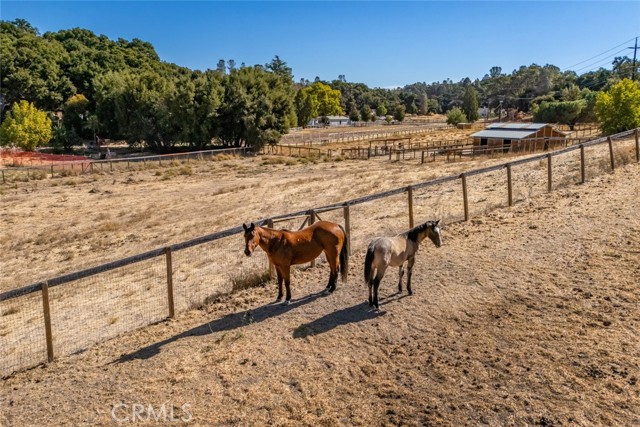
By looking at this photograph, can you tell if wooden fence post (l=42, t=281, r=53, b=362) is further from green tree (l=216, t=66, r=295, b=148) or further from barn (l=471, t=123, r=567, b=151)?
green tree (l=216, t=66, r=295, b=148)

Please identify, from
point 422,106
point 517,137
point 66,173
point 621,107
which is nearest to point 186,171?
point 66,173

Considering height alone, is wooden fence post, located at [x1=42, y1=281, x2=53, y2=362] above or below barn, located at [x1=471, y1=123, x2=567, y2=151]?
below

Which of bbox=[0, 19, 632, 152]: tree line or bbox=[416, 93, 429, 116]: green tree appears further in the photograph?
bbox=[416, 93, 429, 116]: green tree

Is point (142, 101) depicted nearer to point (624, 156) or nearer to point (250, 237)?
point (624, 156)

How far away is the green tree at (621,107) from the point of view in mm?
35906

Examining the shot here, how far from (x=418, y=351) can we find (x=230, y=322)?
2968 mm

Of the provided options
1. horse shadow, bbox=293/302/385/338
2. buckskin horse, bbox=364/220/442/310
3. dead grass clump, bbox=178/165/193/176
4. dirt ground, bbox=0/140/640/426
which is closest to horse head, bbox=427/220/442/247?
buckskin horse, bbox=364/220/442/310

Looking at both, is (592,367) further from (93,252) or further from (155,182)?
(155,182)

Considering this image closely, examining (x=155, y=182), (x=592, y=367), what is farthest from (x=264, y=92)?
(x=592, y=367)

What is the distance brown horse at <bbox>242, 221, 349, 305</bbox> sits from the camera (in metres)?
8.00

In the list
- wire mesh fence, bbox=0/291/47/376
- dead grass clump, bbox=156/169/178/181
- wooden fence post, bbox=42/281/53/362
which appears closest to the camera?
wooden fence post, bbox=42/281/53/362

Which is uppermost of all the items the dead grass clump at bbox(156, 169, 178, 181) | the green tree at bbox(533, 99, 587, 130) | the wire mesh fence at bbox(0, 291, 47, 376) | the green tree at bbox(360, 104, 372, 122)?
the green tree at bbox(360, 104, 372, 122)

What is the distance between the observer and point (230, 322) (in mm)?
7820
